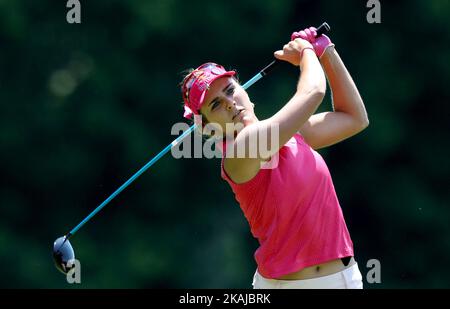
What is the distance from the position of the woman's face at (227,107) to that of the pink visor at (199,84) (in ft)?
0.05

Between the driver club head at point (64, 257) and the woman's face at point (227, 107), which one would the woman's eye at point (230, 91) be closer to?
the woman's face at point (227, 107)

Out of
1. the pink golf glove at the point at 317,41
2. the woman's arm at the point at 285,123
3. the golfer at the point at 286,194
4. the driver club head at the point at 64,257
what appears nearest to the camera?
Result: the woman's arm at the point at 285,123

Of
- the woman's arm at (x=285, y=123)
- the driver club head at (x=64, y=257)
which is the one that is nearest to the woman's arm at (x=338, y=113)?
the woman's arm at (x=285, y=123)

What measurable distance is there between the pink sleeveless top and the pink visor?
0.27 metres

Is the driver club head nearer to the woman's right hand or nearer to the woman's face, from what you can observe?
the woman's face

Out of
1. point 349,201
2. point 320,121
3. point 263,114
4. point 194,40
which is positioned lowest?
point 320,121

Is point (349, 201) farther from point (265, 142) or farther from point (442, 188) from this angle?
point (265, 142)

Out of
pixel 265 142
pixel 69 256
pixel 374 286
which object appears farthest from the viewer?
pixel 374 286

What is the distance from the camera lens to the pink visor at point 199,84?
3414mm

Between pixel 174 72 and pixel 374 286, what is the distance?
2.16 metres

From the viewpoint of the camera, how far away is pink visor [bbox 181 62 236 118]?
134 inches

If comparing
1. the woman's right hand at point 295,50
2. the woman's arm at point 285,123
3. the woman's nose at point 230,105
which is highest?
the woman's right hand at point 295,50

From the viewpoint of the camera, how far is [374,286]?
24.4 feet

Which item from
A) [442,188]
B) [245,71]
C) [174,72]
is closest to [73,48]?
[174,72]
